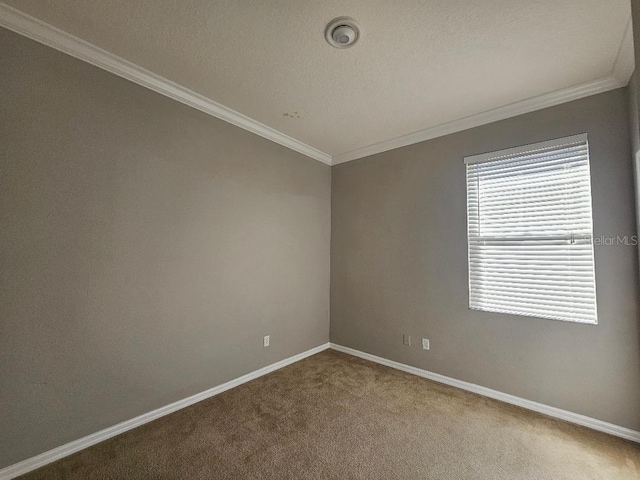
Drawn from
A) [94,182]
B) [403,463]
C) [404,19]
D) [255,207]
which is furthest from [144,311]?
[404,19]

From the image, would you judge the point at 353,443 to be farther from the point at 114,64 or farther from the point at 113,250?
the point at 114,64

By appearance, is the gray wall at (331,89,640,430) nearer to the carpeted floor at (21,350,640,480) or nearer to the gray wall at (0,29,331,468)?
the carpeted floor at (21,350,640,480)

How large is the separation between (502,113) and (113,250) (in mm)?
3599

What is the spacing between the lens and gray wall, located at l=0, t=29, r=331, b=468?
5.45 ft

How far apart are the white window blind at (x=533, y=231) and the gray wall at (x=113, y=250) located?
2267mm

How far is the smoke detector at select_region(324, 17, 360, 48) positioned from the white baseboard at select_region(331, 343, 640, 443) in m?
3.18

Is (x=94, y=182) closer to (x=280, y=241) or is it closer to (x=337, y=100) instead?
(x=280, y=241)

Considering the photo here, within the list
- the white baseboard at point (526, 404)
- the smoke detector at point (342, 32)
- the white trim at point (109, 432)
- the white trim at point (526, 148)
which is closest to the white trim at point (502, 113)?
the white trim at point (526, 148)

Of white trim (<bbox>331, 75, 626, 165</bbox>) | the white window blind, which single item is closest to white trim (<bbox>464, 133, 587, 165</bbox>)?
the white window blind

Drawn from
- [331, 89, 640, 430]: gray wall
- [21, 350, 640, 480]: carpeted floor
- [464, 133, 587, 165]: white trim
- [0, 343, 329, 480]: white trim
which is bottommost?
[21, 350, 640, 480]: carpeted floor

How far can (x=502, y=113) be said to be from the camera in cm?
260

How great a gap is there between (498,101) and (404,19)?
4.66 ft

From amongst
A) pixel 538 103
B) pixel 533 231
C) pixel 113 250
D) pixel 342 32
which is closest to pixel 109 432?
pixel 113 250

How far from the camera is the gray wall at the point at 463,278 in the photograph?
6.79 ft
